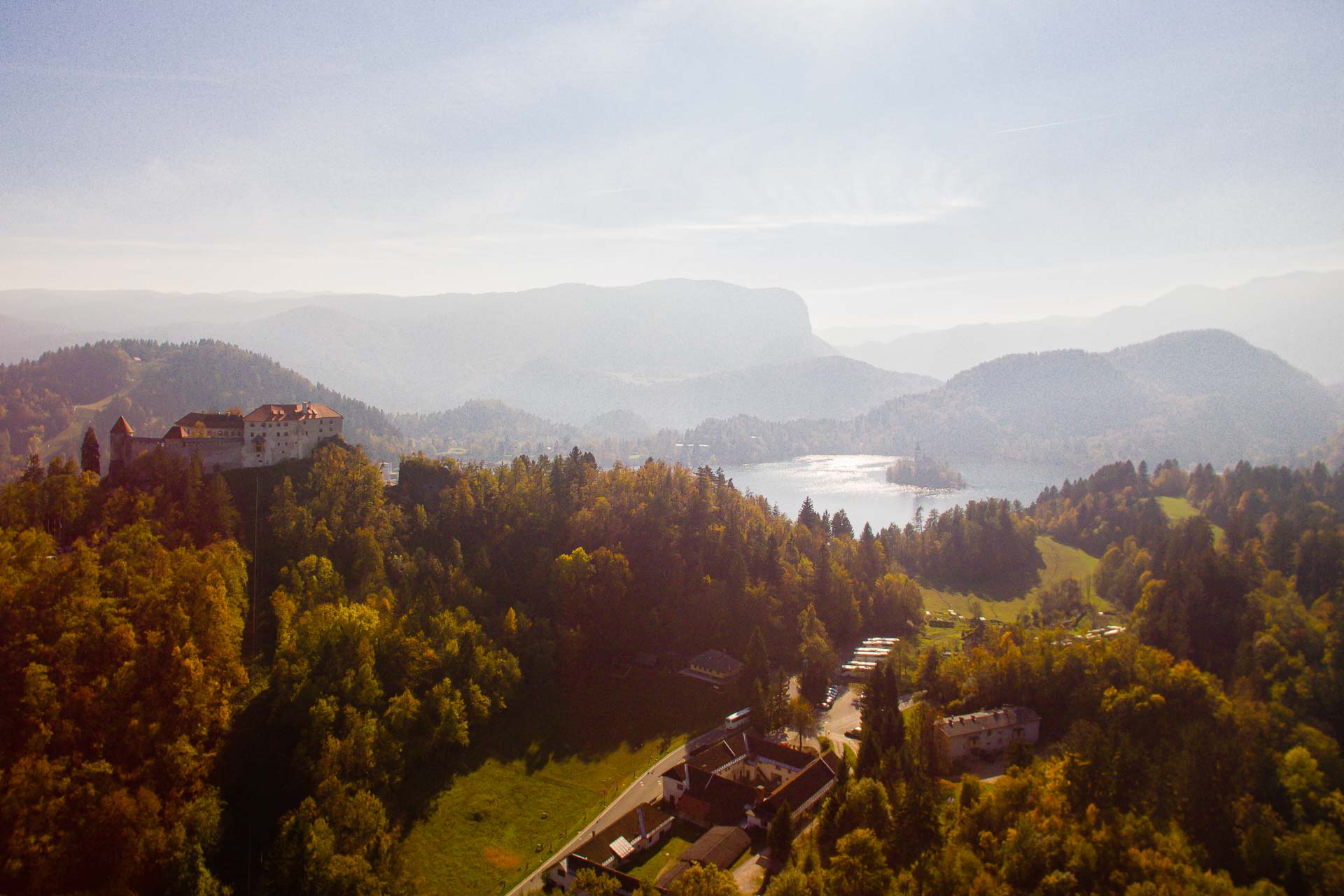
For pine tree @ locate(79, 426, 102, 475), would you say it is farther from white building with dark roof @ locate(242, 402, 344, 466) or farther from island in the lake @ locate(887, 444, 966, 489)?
island in the lake @ locate(887, 444, 966, 489)

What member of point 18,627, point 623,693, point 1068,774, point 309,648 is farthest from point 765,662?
point 18,627

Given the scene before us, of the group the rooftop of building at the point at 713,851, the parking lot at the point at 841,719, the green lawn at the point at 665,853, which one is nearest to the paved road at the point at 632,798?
the green lawn at the point at 665,853

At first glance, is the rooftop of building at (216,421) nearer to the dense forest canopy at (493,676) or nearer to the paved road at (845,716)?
the dense forest canopy at (493,676)

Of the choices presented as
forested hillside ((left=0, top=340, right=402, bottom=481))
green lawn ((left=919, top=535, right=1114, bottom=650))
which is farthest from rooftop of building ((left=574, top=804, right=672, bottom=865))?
forested hillside ((left=0, top=340, right=402, bottom=481))

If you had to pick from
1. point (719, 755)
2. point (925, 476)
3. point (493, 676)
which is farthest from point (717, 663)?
point (925, 476)

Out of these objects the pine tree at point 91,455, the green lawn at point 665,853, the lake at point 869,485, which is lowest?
the lake at point 869,485

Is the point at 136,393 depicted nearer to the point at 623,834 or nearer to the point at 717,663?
the point at 717,663
